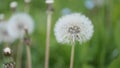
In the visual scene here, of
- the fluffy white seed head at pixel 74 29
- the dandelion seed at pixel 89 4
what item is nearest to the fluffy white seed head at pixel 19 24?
the dandelion seed at pixel 89 4

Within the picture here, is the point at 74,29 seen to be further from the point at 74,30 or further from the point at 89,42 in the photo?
the point at 89,42

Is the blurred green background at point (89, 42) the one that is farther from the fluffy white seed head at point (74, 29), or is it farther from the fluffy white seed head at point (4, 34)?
the fluffy white seed head at point (74, 29)

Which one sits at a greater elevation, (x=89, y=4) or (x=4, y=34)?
(x=89, y=4)

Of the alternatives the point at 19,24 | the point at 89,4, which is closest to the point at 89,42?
the point at 19,24

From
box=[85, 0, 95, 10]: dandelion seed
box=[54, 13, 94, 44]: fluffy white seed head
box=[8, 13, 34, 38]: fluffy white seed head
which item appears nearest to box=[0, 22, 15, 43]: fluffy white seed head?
box=[8, 13, 34, 38]: fluffy white seed head

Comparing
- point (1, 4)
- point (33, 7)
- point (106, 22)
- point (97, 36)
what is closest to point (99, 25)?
point (97, 36)
